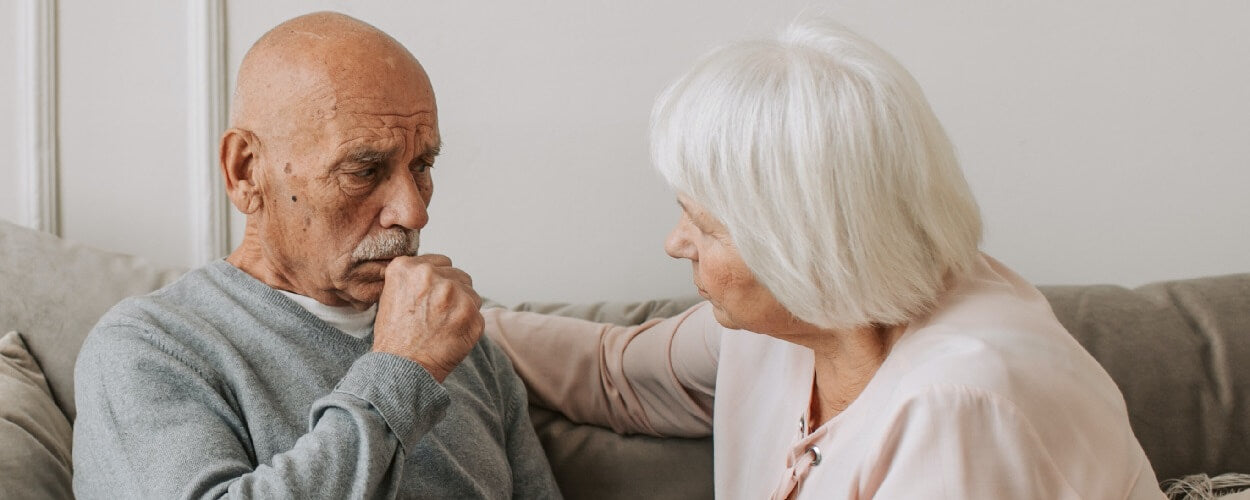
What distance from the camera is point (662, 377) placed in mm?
1882

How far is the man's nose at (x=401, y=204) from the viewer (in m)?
1.48

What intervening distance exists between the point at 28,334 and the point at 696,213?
1131mm

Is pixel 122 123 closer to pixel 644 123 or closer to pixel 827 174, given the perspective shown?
pixel 644 123

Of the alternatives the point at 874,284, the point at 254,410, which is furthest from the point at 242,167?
the point at 874,284

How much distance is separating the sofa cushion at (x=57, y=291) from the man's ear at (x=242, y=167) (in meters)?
0.49

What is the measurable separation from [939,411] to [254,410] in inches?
32.4

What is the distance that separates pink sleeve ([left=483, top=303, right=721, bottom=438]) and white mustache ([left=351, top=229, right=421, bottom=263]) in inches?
17.9

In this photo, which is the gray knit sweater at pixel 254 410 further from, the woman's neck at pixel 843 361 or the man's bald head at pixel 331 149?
the woman's neck at pixel 843 361

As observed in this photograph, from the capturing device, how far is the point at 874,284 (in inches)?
54.1

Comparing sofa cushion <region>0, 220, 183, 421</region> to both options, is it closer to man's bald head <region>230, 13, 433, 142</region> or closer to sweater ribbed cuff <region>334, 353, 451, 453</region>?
man's bald head <region>230, 13, 433, 142</region>

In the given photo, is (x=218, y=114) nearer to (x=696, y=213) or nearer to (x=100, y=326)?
(x=100, y=326)

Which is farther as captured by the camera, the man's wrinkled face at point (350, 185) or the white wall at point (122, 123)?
the white wall at point (122, 123)

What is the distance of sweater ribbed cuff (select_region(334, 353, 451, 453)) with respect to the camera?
51.5 inches

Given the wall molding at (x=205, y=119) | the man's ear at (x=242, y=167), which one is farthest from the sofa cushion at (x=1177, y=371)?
the wall molding at (x=205, y=119)
